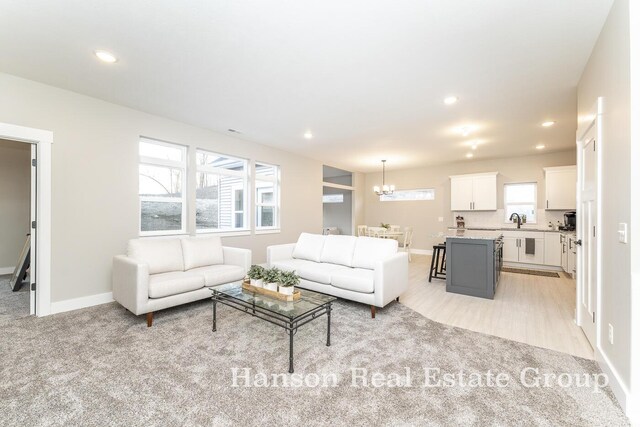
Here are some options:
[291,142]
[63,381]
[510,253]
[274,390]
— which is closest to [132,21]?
[63,381]

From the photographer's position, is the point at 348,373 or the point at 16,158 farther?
the point at 16,158

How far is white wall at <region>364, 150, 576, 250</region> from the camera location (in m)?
6.46

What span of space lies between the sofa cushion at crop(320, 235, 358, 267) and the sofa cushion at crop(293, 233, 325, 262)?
0.09 m

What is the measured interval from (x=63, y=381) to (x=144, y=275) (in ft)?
3.57

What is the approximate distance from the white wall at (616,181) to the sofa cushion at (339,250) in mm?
2485

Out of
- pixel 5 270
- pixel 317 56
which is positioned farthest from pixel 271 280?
pixel 5 270

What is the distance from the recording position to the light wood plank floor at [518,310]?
264cm

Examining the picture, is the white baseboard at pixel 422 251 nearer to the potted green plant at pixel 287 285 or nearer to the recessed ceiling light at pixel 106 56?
the potted green plant at pixel 287 285

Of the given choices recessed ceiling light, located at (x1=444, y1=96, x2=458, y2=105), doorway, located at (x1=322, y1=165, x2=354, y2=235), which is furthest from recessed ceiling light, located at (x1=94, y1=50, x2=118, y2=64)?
doorway, located at (x1=322, y1=165, x2=354, y2=235)

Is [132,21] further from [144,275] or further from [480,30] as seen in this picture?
[480,30]

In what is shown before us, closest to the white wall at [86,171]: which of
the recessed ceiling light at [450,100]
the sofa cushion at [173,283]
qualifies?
the sofa cushion at [173,283]

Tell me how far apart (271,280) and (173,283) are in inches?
50.4

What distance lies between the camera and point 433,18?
206 cm

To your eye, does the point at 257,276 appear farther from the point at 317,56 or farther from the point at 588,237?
the point at 588,237
